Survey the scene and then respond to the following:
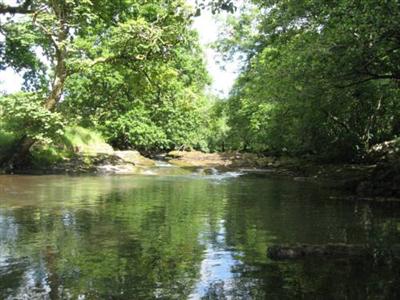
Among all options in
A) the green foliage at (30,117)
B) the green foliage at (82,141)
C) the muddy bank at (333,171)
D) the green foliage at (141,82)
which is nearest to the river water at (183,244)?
the muddy bank at (333,171)

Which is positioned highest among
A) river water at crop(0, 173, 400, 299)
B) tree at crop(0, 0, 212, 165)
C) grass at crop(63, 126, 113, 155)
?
tree at crop(0, 0, 212, 165)

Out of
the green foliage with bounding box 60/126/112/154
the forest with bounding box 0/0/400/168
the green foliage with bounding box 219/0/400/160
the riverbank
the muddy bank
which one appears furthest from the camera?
the green foliage with bounding box 60/126/112/154

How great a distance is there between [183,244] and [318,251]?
235 centimetres

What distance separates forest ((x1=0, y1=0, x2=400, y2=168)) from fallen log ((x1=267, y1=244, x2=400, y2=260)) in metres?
3.60

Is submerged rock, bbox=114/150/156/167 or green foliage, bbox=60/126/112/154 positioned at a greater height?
green foliage, bbox=60/126/112/154

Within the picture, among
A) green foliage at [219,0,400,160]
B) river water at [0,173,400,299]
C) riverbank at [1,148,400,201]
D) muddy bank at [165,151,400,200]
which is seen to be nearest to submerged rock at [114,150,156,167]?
riverbank at [1,148,400,201]

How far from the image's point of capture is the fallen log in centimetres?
777

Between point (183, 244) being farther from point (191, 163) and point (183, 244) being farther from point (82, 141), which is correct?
point (191, 163)

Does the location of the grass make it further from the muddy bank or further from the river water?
the river water

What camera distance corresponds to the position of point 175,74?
1105 inches

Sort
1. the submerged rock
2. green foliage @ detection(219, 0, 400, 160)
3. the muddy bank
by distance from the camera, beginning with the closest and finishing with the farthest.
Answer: green foliage @ detection(219, 0, 400, 160) < the muddy bank < the submerged rock

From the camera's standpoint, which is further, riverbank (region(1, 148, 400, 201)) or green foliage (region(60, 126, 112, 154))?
green foliage (region(60, 126, 112, 154))

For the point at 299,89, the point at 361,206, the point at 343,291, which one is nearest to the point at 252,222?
the point at 361,206

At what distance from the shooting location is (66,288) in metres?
6.35
